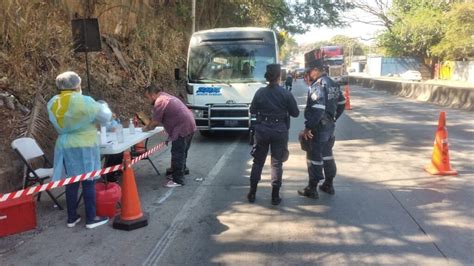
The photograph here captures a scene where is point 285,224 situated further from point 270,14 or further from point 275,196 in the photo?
point 270,14

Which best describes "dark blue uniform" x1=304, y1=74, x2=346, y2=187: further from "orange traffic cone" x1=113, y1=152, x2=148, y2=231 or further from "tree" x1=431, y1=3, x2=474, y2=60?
"tree" x1=431, y1=3, x2=474, y2=60

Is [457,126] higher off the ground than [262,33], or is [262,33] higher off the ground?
[262,33]

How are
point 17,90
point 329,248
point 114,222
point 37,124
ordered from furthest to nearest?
point 17,90 < point 37,124 < point 114,222 < point 329,248

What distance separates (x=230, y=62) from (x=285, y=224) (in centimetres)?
642

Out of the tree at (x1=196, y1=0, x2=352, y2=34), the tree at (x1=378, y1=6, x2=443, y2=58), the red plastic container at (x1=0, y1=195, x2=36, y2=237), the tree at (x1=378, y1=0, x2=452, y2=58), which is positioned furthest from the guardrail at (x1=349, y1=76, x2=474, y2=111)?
the red plastic container at (x1=0, y1=195, x2=36, y2=237)

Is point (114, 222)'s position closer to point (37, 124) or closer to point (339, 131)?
point (37, 124)

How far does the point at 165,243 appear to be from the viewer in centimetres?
461

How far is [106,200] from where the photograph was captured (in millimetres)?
5324

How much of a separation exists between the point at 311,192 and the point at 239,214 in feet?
3.90

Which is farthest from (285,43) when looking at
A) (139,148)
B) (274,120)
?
(274,120)

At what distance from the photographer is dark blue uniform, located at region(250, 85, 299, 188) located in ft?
19.0

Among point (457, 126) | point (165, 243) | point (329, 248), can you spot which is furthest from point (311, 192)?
point (457, 126)

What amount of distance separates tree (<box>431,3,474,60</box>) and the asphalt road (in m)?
29.3

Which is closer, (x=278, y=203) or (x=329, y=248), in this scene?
(x=329, y=248)
